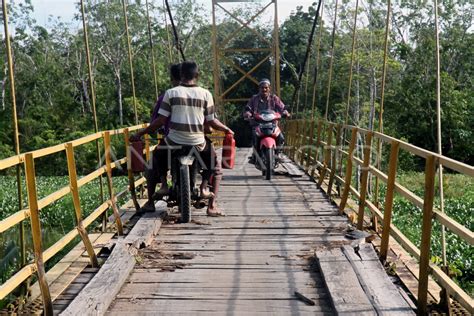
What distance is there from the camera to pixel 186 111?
461 cm

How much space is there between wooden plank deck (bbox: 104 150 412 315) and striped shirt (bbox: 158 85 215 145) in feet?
2.25

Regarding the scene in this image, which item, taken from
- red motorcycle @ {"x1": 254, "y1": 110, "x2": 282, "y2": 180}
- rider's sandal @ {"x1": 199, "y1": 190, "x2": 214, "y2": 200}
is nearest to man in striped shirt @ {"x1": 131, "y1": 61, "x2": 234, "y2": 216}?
rider's sandal @ {"x1": 199, "y1": 190, "x2": 214, "y2": 200}

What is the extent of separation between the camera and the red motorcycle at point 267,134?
24.2 feet

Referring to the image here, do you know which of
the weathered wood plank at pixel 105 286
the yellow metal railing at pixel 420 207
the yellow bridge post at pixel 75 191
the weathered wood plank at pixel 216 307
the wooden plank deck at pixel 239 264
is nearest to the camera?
the yellow metal railing at pixel 420 207

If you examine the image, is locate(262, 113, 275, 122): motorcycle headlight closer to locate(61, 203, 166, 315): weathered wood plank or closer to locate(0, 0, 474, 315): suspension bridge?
locate(0, 0, 474, 315): suspension bridge

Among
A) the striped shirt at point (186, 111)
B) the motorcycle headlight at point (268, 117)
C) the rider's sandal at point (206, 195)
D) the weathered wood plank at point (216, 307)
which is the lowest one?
the weathered wood plank at point (216, 307)

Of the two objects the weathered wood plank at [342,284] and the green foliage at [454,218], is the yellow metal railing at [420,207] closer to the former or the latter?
the weathered wood plank at [342,284]

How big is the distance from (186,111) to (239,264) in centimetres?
142

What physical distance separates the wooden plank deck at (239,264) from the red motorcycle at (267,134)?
159 cm

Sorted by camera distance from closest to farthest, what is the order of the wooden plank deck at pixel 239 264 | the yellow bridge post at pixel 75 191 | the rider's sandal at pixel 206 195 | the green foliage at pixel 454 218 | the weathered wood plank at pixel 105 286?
1. the weathered wood plank at pixel 105 286
2. the wooden plank deck at pixel 239 264
3. the yellow bridge post at pixel 75 191
4. the rider's sandal at pixel 206 195
5. the green foliage at pixel 454 218

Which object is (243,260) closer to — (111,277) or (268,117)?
(111,277)

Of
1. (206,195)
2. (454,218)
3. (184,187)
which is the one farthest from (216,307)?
(454,218)

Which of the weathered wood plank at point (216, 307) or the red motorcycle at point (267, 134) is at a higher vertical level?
the red motorcycle at point (267, 134)

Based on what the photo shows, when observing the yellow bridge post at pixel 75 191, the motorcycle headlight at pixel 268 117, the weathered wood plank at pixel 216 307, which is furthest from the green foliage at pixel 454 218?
the motorcycle headlight at pixel 268 117
